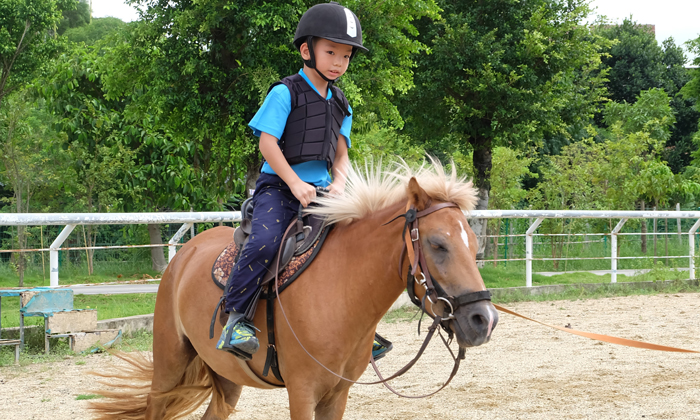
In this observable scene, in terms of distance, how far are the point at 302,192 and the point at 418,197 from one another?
640 millimetres

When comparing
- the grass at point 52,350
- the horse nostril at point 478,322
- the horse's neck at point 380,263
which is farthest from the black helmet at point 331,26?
the grass at point 52,350

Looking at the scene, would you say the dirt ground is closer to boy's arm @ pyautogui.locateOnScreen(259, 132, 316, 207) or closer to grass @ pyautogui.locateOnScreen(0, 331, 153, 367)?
grass @ pyautogui.locateOnScreen(0, 331, 153, 367)

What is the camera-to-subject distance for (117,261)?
1420 centimetres

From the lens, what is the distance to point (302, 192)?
2.96m

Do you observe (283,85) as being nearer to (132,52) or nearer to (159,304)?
(159,304)

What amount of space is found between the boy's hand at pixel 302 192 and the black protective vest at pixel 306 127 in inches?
7.8

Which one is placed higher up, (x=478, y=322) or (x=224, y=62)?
(x=224, y=62)

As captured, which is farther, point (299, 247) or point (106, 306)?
point (106, 306)

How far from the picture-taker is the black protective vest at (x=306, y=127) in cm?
311

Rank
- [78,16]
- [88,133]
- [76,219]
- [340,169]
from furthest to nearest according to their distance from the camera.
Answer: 1. [78,16]
2. [88,133]
3. [76,219]
4. [340,169]

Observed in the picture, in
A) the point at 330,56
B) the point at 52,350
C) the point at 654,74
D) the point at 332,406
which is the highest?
the point at 654,74

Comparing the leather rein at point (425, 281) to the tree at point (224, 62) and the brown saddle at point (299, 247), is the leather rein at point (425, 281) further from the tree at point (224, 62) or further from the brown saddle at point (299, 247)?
the tree at point (224, 62)

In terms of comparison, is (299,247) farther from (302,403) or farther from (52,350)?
(52,350)

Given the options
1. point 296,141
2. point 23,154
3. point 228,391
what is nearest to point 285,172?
point 296,141
